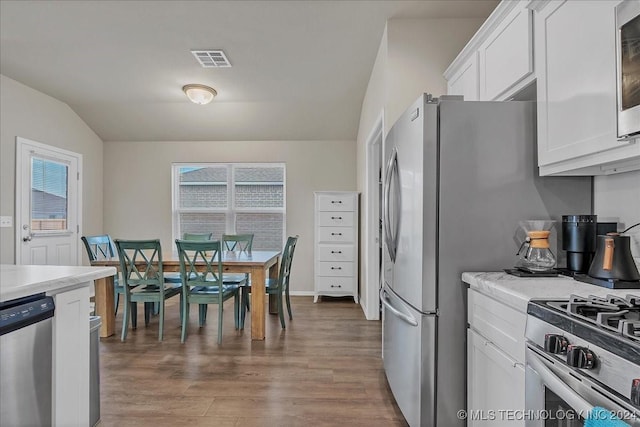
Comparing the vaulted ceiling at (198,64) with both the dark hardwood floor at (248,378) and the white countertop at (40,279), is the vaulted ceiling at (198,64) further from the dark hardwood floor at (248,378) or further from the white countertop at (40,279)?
the dark hardwood floor at (248,378)

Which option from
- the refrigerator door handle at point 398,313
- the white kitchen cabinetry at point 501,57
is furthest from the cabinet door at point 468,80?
the refrigerator door handle at point 398,313

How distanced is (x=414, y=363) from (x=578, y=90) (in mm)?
1398

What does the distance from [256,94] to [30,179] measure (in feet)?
9.34

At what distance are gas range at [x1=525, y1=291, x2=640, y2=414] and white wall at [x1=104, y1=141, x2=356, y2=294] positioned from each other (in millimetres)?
4617

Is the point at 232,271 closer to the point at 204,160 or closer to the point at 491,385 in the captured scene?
the point at 491,385

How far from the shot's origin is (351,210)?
513cm

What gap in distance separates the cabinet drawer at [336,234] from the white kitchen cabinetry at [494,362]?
3.41m

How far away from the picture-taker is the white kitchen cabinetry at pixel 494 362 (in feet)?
4.32

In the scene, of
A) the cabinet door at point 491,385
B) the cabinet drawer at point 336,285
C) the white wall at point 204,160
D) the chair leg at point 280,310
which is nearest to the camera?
the cabinet door at point 491,385

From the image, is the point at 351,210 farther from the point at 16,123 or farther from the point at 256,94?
the point at 16,123

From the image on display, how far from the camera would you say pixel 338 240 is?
5141mm

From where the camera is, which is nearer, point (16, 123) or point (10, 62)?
point (10, 62)

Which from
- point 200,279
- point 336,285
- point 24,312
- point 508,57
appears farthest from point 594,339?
point 336,285

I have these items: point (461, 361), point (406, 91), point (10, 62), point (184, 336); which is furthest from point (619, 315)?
point (10, 62)
